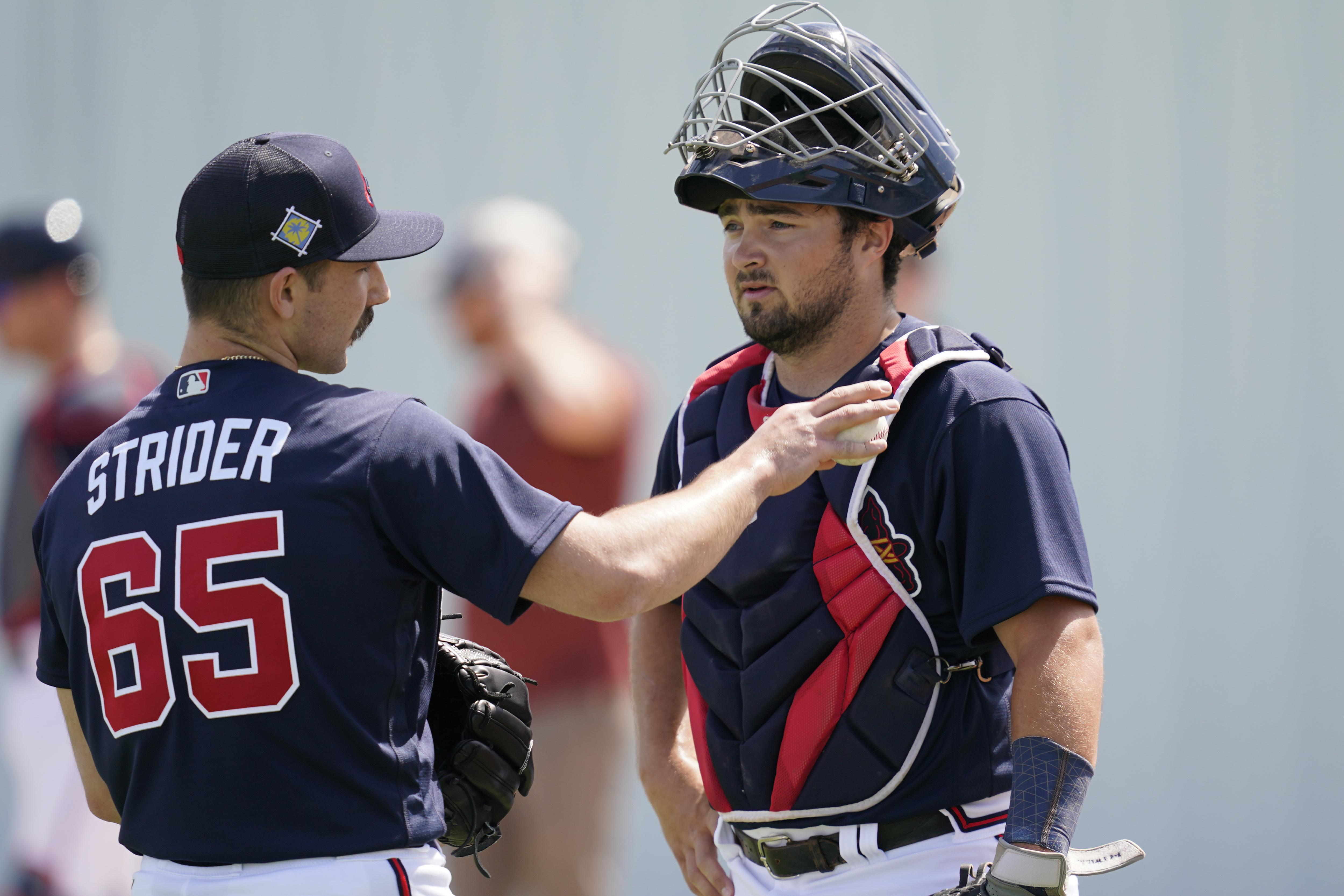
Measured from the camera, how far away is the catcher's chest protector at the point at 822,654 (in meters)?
2.07

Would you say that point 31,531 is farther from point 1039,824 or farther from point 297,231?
point 1039,824

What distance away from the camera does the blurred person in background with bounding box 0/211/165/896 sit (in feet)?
12.2

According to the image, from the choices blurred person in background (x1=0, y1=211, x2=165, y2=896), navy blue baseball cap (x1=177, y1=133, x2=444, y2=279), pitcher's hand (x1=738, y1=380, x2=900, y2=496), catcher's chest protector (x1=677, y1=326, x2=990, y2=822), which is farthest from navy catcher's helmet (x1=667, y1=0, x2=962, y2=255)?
blurred person in background (x1=0, y1=211, x2=165, y2=896)

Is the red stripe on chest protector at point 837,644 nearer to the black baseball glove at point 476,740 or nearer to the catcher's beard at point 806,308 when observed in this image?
the catcher's beard at point 806,308

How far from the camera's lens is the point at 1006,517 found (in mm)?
1952

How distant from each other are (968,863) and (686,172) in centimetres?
126

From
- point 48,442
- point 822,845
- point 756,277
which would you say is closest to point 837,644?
point 822,845

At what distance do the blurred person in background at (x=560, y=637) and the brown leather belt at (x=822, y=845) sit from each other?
70.1 inches

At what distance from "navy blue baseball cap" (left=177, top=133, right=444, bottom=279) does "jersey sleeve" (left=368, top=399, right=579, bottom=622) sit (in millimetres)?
305

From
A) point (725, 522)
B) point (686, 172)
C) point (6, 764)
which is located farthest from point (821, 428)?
point (6, 764)

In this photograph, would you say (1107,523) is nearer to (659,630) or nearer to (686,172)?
(659,630)

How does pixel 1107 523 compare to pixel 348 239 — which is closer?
pixel 348 239

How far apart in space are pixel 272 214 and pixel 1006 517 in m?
1.17

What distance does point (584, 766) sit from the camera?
4016 millimetres
